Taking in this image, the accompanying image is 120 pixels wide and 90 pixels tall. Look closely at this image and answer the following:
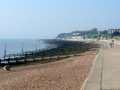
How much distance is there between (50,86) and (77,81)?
1.19 m

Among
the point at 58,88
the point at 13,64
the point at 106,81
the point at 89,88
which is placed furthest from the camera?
the point at 13,64

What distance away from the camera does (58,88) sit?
860 cm

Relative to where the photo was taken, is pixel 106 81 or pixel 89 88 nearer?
pixel 89 88

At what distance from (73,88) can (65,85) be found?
0.70 meters

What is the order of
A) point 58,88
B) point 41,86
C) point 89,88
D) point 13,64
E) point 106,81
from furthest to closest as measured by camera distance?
point 13,64 → point 41,86 → point 58,88 → point 106,81 → point 89,88

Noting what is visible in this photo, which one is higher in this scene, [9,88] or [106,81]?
[106,81]

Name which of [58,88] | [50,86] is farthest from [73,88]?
[50,86]

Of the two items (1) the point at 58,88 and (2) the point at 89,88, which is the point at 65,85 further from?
(2) the point at 89,88

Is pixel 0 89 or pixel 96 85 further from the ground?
pixel 96 85

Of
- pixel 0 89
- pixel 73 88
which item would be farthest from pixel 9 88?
pixel 73 88

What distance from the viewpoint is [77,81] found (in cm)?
949

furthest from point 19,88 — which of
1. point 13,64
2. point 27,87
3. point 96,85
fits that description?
point 13,64

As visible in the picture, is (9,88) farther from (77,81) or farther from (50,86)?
(77,81)

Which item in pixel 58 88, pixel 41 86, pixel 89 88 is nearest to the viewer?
pixel 89 88
